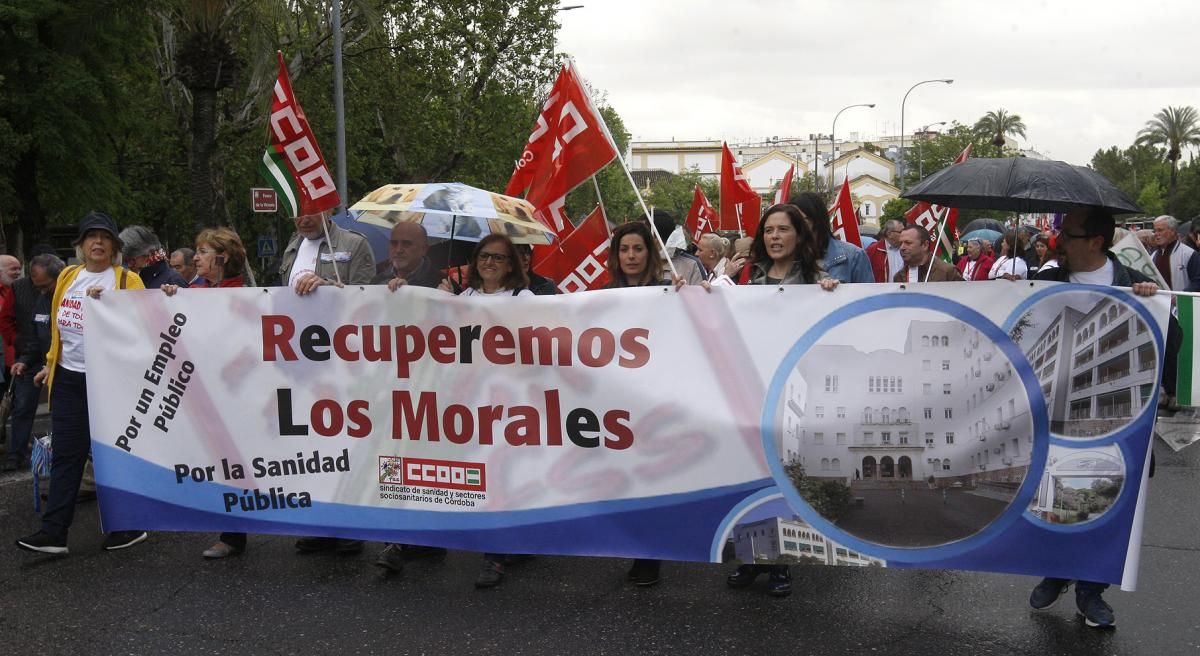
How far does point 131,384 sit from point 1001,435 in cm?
417

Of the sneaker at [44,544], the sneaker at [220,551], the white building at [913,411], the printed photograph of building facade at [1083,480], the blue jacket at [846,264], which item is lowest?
the sneaker at [220,551]

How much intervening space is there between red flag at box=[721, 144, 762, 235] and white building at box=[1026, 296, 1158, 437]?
746 cm

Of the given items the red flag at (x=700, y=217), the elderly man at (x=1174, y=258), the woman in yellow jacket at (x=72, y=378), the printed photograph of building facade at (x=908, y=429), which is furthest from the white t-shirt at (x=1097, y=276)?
the red flag at (x=700, y=217)

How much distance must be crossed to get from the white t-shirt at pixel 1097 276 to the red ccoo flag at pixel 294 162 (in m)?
3.53

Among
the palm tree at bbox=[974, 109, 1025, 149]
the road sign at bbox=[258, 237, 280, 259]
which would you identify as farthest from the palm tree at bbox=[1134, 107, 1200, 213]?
the road sign at bbox=[258, 237, 280, 259]

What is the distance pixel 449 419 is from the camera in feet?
16.6

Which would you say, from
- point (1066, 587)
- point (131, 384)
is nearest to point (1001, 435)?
point (1066, 587)

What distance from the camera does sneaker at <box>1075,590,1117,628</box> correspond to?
444 centimetres

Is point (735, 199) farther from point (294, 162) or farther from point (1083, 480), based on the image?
point (1083, 480)

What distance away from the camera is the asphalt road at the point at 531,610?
438 centimetres

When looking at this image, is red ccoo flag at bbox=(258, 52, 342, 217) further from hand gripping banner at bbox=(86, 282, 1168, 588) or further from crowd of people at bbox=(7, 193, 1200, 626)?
hand gripping banner at bbox=(86, 282, 1168, 588)

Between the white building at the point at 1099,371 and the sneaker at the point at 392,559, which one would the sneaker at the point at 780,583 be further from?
the sneaker at the point at 392,559

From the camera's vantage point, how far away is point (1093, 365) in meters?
4.31

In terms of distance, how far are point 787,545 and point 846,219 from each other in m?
7.60
